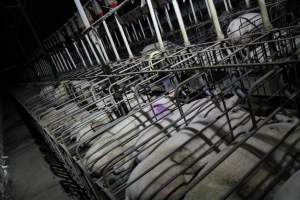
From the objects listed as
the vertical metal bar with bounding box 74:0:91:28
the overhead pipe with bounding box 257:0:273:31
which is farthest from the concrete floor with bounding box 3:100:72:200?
the overhead pipe with bounding box 257:0:273:31

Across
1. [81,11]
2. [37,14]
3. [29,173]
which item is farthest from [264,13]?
[37,14]

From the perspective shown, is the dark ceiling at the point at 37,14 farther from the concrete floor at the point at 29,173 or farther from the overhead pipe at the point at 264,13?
the overhead pipe at the point at 264,13

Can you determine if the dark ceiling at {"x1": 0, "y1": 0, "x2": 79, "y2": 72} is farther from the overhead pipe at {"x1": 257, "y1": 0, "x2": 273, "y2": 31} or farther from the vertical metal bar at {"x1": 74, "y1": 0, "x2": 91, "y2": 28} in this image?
the overhead pipe at {"x1": 257, "y1": 0, "x2": 273, "y2": 31}

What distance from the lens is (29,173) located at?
807 cm

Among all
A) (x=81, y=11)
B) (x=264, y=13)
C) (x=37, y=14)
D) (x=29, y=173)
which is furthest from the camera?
(x=37, y=14)

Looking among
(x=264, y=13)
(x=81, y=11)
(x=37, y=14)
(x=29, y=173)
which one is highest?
(x=37, y=14)

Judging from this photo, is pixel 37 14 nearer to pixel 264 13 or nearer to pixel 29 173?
pixel 29 173

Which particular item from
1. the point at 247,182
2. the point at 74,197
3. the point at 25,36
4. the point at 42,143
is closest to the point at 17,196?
the point at 74,197

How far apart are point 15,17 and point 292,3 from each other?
63.8ft

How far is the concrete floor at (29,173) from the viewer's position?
258 inches

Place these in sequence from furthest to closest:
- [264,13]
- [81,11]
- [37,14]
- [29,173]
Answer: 1. [37,14]
2. [81,11]
3. [29,173]
4. [264,13]

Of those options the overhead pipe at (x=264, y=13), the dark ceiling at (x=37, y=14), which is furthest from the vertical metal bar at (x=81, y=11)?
the dark ceiling at (x=37, y=14)

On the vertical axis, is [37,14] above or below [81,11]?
above

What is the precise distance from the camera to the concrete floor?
6562 mm
